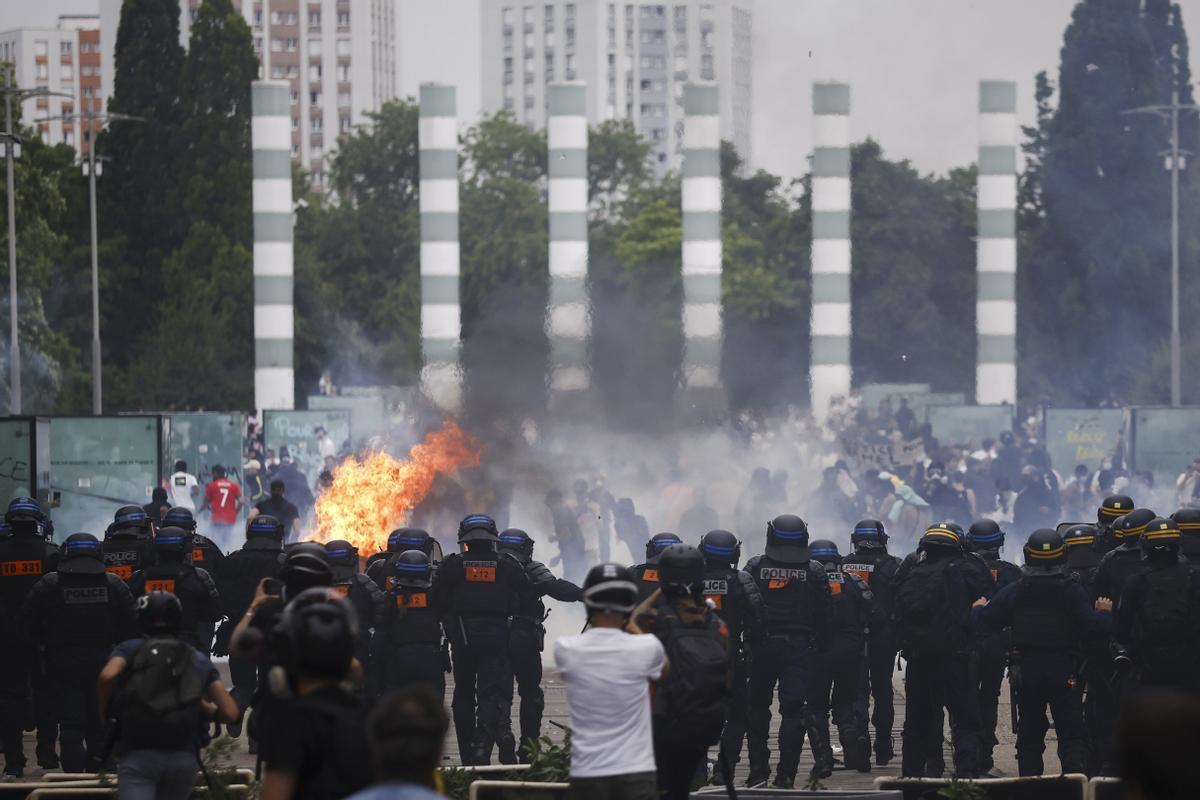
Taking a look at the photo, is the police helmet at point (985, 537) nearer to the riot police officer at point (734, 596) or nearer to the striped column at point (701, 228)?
the riot police officer at point (734, 596)

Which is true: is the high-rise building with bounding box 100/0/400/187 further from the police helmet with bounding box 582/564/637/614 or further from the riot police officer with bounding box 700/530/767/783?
the police helmet with bounding box 582/564/637/614

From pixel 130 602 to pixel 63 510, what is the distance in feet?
42.1

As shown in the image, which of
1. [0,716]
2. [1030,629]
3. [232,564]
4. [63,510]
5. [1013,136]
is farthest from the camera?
[1013,136]

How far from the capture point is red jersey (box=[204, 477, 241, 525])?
2819cm

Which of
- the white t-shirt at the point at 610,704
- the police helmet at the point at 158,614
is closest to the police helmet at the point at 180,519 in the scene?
the police helmet at the point at 158,614

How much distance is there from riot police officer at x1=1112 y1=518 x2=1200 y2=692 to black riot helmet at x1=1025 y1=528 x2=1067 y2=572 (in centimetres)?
49

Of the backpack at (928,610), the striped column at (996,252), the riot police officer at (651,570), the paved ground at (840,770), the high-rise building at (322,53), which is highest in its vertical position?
the high-rise building at (322,53)

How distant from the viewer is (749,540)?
29.5m

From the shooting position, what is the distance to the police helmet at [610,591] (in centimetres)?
813

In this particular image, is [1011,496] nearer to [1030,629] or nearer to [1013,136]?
[1013,136]

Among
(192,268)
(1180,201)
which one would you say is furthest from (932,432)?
(192,268)

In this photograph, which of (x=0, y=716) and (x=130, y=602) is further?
(x=0, y=716)

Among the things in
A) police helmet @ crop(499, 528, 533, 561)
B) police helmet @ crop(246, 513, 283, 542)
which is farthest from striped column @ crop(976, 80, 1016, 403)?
police helmet @ crop(499, 528, 533, 561)

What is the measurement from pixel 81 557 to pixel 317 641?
23.6ft
